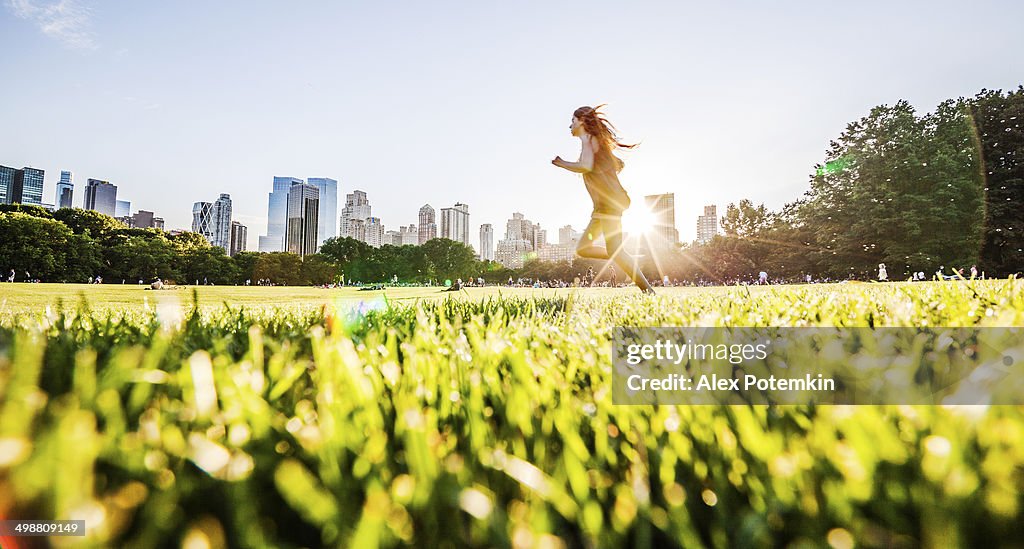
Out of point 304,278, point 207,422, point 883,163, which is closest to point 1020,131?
point 883,163

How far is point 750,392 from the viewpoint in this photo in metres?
1.50

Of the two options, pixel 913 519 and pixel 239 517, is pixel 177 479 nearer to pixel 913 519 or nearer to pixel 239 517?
pixel 239 517

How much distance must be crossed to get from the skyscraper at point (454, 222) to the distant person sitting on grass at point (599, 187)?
184 m

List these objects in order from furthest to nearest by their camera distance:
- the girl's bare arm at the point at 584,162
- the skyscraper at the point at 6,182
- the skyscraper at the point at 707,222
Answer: the skyscraper at the point at 6,182
the skyscraper at the point at 707,222
the girl's bare arm at the point at 584,162

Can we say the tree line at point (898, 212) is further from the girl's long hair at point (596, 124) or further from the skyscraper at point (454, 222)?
the skyscraper at point (454, 222)

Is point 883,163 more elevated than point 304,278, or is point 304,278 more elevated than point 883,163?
point 883,163

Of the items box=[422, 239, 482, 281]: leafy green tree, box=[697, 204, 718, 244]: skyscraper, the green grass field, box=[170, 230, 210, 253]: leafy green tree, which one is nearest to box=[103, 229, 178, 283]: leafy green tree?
box=[170, 230, 210, 253]: leafy green tree

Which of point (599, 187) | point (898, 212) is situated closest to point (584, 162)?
point (599, 187)

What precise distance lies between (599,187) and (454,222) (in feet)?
615

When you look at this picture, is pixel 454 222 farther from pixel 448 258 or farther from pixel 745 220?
pixel 745 220

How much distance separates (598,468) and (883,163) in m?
46.7

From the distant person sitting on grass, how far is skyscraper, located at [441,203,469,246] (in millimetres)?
183719

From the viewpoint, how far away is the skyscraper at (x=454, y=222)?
625ft

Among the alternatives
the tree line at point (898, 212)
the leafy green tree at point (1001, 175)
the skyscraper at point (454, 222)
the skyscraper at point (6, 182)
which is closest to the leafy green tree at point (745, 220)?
the tree line at point (898, 212)
